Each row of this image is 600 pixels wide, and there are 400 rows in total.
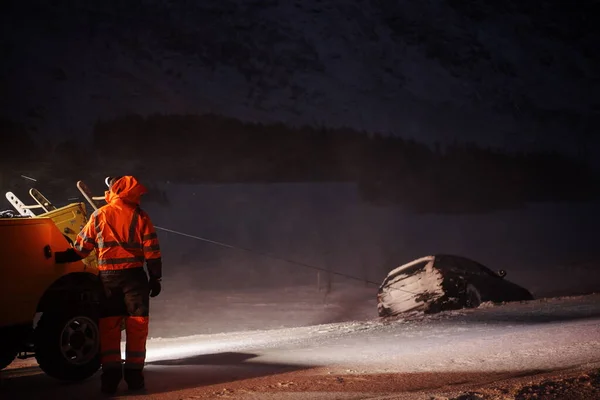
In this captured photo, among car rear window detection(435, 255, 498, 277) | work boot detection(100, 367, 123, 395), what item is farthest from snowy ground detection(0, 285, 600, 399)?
car rear window detection(435, 255, 498, 277)

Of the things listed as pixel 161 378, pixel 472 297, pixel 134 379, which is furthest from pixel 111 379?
pixel 472 297

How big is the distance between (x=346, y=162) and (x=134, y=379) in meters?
32.8

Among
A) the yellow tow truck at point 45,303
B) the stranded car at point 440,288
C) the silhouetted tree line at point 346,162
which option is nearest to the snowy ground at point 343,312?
the yellow tow truck at point 45,303

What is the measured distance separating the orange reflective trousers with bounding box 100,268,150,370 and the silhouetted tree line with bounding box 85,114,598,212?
98.1 ft

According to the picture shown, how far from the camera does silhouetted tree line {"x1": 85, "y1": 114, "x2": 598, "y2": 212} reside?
36844mm

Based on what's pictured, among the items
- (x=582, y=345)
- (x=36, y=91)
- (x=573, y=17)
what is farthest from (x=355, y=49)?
(x=582, y=345)

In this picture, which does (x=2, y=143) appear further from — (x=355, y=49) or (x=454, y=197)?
(x=454, y=197)

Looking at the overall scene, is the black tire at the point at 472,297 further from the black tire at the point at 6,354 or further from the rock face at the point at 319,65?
the rock face at the point at 319,65

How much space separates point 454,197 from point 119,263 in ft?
114

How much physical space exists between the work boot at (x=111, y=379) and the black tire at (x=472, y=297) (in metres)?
8.57

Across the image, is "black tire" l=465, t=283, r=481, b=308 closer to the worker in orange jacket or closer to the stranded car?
the stranded car

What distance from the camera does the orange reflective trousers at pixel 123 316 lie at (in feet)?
20.3

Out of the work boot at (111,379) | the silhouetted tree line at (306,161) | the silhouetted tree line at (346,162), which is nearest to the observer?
the work boot at (111,379)

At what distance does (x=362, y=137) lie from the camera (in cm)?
3988
